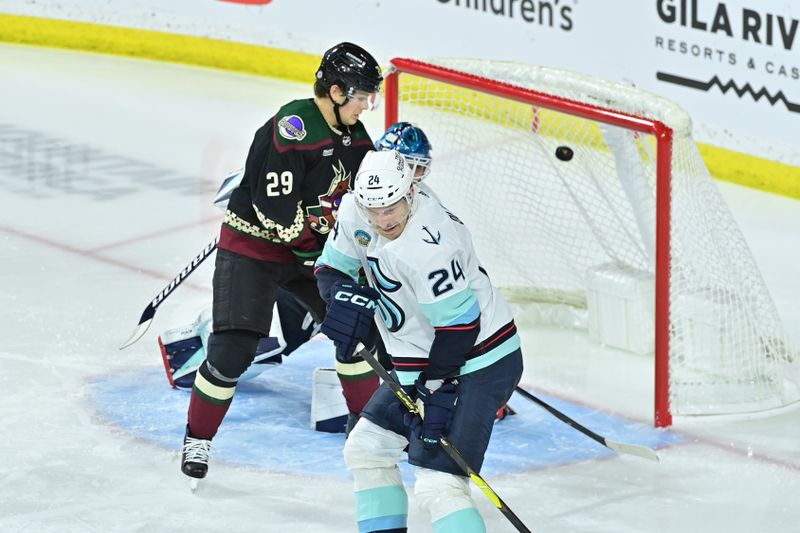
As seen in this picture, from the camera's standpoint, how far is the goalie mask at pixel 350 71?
3604 millimetres

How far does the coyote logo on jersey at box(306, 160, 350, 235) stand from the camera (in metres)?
3.74

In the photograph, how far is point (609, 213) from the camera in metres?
4.92

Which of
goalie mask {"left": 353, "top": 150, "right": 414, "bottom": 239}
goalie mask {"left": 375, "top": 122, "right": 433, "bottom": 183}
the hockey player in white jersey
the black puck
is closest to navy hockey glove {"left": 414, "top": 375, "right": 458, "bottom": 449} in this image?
the hockey player in white jersey

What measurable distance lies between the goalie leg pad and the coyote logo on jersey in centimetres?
92

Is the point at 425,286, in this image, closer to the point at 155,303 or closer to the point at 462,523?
the point at 462,523

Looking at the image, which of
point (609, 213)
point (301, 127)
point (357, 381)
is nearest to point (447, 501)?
point (357, 381)

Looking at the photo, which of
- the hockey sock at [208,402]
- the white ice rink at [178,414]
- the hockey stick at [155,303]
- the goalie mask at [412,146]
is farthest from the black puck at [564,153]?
the hockey sock at [208,402]

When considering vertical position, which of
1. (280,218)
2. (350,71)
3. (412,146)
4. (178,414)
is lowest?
(178,414)

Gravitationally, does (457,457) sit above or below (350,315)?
below

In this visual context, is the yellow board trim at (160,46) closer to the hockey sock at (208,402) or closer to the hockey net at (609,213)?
the hockey net at (609,213)

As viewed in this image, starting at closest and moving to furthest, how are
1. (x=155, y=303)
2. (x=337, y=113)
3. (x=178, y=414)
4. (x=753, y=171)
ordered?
(x=337, y=113)
(x=178, y=414)
(x=155, y=303)
(x=753, y=171)

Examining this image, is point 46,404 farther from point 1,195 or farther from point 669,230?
point 1,195

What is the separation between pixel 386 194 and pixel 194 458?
1206 millimetres

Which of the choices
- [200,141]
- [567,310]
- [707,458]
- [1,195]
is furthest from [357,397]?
[200,141]
